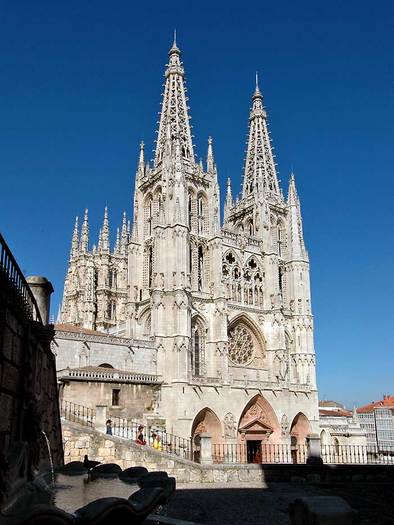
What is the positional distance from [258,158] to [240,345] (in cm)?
1713

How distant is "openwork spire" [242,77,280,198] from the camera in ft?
148

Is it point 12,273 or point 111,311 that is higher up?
point 111,311

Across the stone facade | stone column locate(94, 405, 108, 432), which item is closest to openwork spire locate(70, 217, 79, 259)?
stone column locate(94, 405, 108, 432)

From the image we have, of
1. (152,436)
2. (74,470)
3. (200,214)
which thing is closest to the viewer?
(74,470)

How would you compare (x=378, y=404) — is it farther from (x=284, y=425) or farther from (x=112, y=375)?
(x=112, y=375)

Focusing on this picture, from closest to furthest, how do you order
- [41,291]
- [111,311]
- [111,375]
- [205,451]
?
[41,291] < [205,451] < [111,375] < [111,311]

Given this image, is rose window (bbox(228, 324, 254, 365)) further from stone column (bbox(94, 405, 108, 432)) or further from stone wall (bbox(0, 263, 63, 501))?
stone wall (bbox(0, 263, 63, 501))

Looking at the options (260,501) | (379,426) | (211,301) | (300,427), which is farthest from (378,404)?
(260,501)

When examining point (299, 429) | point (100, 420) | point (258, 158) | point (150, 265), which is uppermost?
point (258, 158)

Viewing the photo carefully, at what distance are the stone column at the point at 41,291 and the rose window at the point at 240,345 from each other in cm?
2686

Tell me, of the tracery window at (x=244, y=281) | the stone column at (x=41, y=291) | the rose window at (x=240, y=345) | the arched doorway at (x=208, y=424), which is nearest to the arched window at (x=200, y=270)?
the tracery window at (x=244, y=281)

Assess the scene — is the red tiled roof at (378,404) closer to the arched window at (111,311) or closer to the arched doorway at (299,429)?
the arched doorway at (299,429)

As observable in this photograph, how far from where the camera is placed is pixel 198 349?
3516cm

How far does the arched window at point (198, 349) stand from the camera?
34562mm
